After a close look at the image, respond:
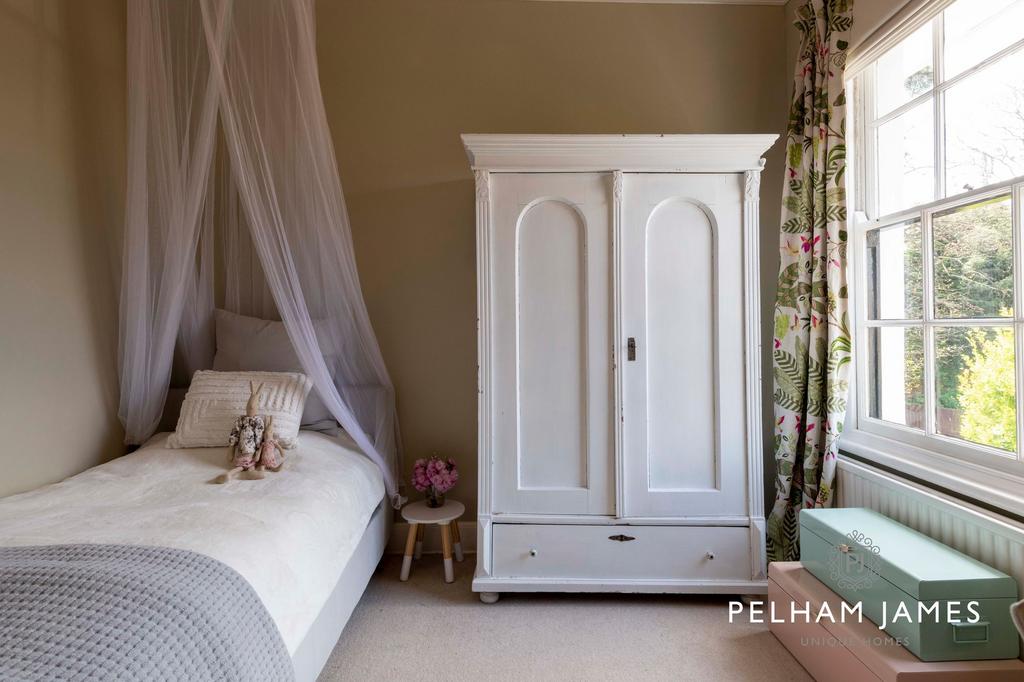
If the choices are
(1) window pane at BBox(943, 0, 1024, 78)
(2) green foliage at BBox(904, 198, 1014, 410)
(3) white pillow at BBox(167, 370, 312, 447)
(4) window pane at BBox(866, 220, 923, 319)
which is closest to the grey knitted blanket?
(3) white pillow at BBox(167, 370, 312, 447)

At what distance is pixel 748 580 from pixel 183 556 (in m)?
2.03

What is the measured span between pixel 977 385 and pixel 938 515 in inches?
17.1

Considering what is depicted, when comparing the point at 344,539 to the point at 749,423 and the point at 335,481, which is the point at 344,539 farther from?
the point at 749,423

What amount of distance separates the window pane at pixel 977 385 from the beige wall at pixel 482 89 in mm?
913

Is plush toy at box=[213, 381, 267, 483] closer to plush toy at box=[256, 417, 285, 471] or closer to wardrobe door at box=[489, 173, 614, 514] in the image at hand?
plush toy at box=[256, 417, 285, 471]

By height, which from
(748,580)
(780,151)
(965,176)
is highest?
(780,151)

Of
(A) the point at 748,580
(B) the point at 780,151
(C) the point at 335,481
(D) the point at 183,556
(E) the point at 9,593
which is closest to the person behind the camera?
(E) the point at 9,593

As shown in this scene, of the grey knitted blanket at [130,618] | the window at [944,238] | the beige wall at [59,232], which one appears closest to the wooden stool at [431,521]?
the grey knitted blanket at [130,618]

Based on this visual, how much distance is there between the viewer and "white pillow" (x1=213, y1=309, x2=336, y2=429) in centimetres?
230

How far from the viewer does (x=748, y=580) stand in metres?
2.17

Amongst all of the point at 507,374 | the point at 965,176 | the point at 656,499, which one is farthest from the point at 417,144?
the point at 965,176

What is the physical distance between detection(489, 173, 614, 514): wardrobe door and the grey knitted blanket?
117 cm

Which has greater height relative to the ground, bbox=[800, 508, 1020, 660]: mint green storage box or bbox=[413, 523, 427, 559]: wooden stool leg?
bbox=[800, 508, 1020, 660]: mint green storage box

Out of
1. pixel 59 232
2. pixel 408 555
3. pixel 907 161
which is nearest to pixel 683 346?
pixel 907 161
